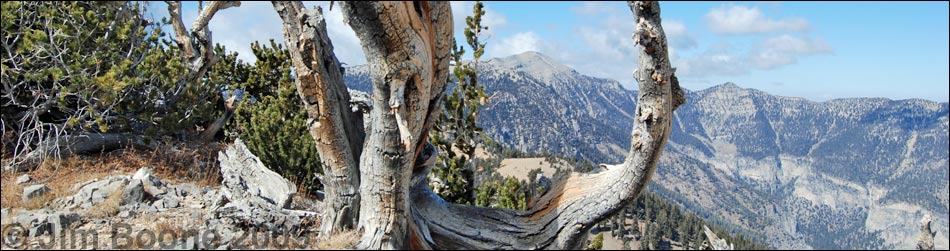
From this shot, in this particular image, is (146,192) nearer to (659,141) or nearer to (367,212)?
(367,212)

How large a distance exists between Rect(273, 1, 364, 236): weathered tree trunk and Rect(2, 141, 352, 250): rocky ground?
2.14 ft

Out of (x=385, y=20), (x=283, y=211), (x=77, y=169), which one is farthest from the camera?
(x=77, y=169)

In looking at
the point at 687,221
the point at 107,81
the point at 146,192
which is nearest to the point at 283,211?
the point at 146,192

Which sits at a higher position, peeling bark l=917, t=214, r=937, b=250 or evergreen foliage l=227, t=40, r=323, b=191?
evergreen foliage l=227, t=40, r=323, b=191

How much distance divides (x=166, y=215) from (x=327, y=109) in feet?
10.8

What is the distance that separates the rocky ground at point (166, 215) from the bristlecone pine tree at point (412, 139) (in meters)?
0.97

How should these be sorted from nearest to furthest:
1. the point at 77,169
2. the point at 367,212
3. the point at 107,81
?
1. the point at 367,212
2. the point at 107,81
3. the point at 77,169

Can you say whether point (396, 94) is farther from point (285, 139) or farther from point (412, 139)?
point (285, 139)

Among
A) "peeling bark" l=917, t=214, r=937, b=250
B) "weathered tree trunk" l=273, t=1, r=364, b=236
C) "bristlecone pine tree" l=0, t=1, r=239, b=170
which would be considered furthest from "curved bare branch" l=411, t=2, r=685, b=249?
"peeling bark" l=917, t=214, r=937, b=250

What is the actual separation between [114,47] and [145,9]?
141 inches

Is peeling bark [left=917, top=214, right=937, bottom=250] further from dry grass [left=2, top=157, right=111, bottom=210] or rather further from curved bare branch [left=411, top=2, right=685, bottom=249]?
dry grass [left=2, top=157, right=111, bottom=210]

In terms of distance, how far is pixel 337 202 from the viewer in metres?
6.96

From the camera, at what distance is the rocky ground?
6461mm

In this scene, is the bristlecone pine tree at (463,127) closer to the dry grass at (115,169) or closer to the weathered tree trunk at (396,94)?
the dry grass at (115,169)
